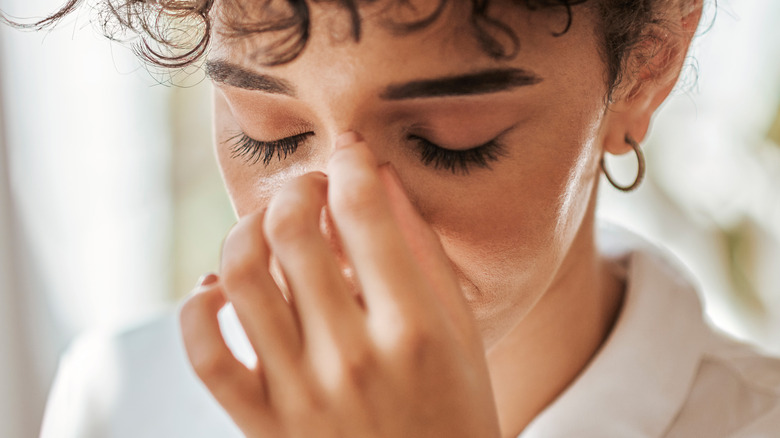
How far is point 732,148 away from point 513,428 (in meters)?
1.02

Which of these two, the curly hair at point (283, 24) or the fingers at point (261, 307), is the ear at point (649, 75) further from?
the fingers at point (261, 307)

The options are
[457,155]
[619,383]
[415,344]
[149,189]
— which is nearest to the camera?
[415,344]

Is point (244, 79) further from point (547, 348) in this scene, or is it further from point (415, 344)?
point (547, 348)

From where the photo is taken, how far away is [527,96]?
0.68 meters

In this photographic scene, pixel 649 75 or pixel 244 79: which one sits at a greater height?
pixel 244 79

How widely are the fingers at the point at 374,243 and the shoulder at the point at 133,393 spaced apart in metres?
0.64

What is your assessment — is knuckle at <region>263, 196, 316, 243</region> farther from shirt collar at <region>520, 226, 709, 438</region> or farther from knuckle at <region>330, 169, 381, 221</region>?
shirt collar at <region>520, 226, 709, 438</region>

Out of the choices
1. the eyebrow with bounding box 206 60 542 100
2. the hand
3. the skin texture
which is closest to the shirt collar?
the skin texture

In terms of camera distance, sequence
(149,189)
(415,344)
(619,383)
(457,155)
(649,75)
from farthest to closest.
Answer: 1. (149,189)
2. (619,383)
3. (649,75)
4. (457,155)
5. (415,344)

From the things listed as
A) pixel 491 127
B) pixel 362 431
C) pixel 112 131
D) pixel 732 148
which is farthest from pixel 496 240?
pixel 732 148

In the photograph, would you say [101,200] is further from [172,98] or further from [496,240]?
[496,240]

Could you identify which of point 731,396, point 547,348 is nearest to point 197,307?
point 547,348

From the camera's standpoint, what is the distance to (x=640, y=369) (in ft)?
3.26

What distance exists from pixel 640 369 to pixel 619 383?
39 mm
